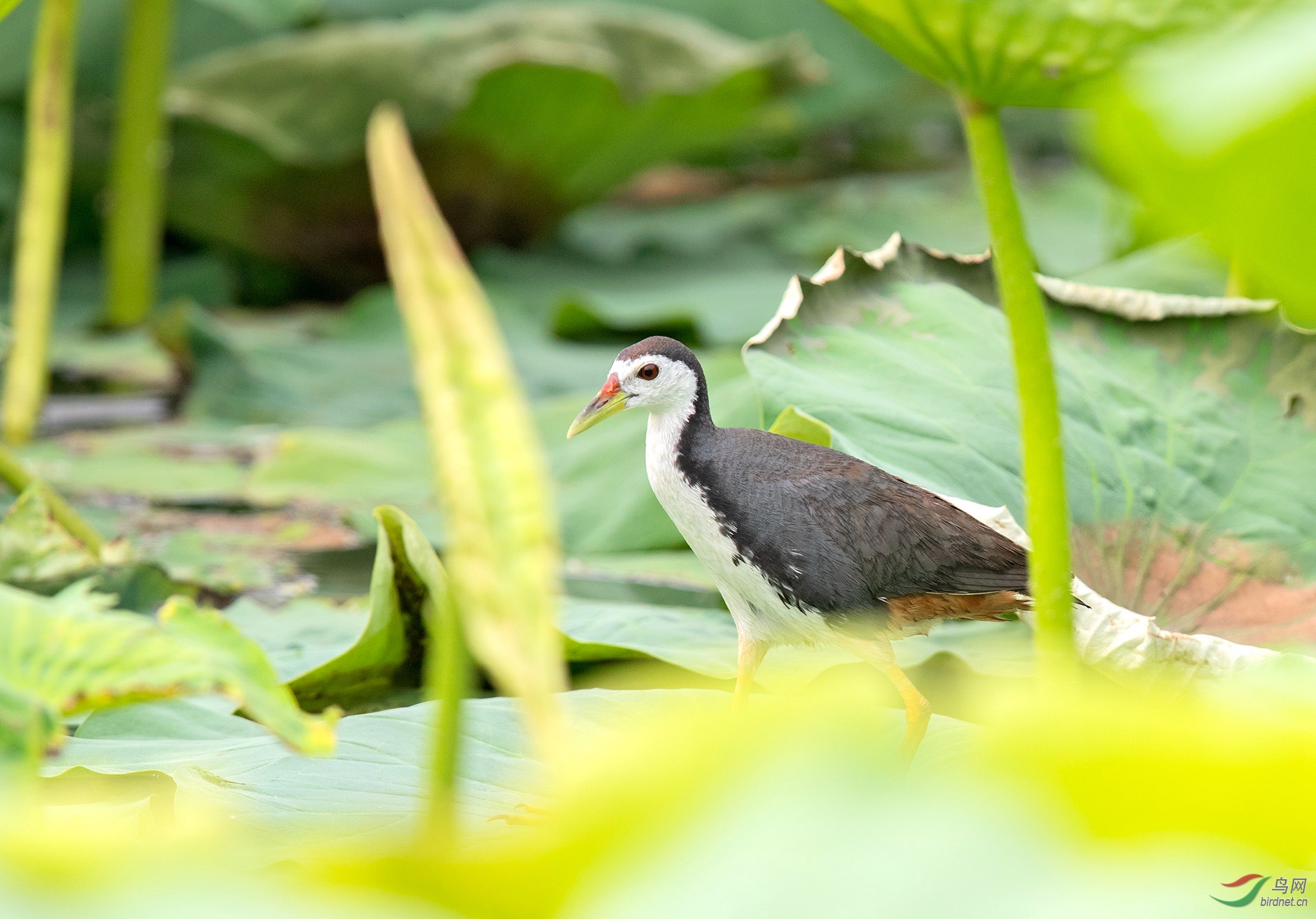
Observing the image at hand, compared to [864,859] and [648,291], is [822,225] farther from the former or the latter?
[864,859]

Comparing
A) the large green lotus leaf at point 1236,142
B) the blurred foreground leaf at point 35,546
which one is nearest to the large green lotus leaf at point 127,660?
the large green lotus leaf at point 1236,142

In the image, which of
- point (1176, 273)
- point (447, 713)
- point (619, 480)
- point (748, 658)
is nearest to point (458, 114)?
point (619, 480)

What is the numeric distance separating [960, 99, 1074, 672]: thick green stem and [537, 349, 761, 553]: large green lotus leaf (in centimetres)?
59

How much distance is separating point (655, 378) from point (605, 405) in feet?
0.13

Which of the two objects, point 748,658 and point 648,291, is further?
point 648,291

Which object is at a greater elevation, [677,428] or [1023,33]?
[1023,33]

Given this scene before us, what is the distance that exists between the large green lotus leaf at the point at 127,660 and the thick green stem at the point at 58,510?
736 millimetres

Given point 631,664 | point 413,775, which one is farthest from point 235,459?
point 413,775

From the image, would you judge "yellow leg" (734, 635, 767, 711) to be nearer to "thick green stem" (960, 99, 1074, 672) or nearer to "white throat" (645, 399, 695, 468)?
"white throat" (645, 399, 695, 468)

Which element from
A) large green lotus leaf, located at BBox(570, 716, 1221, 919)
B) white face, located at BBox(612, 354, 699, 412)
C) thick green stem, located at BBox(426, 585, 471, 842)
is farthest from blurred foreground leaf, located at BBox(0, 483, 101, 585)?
large green lotus leaf, located at BBox(570, 716, 1221, 919)

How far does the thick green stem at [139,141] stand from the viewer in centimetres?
188

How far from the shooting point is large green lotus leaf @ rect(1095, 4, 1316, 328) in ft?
0.88

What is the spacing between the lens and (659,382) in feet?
2.32

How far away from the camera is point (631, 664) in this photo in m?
0.86
